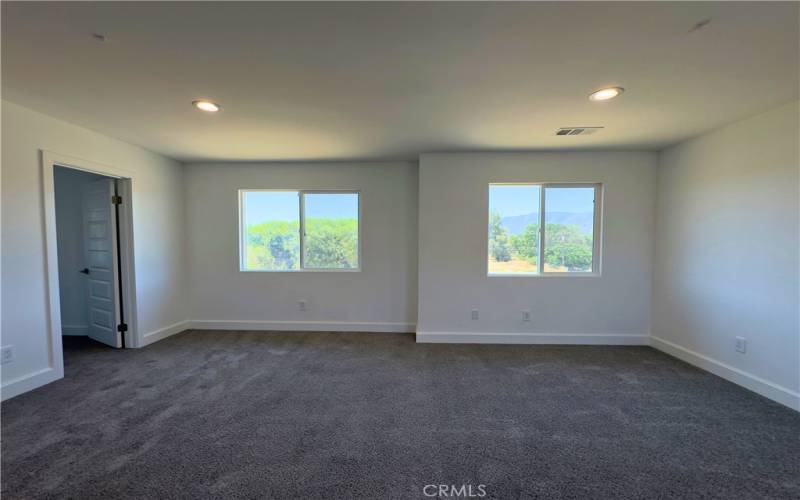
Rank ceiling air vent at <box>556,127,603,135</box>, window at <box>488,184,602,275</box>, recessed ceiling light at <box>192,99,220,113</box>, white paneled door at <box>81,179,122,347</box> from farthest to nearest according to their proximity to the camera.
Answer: window at <box>488,184,602,275</box> → white paneled door at <box>81,179,122,347</box> → ceiling air vent at <box>556,127,603,135</box> → recessed ceiling light at <box>192,99,220,113</box>

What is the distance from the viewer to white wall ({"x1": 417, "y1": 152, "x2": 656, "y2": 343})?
3732mm

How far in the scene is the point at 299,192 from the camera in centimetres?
436

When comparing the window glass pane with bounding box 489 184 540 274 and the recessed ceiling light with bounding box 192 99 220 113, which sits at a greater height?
the recessed ceiling light with bounding box 192 99 220 113

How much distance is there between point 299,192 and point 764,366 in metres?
5.23

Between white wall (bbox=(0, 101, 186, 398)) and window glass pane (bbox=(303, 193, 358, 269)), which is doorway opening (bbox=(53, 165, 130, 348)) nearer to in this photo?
white wall (bbox=(0, 101, 186, 398))

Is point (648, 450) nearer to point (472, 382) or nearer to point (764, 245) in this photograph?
point (472, 382)

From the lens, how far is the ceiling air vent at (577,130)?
9.59ft

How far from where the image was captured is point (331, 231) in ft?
14.4

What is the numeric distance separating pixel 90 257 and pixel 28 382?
184 centimetres

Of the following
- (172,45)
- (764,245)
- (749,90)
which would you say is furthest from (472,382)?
(172,45)

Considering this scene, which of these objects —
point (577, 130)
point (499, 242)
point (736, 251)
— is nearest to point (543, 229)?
point (499, 242)

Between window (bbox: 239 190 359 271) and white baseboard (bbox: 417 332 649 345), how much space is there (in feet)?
4.98

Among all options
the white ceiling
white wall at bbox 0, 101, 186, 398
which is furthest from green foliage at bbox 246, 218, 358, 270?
white wall at bbox 0, 101, 186, 398

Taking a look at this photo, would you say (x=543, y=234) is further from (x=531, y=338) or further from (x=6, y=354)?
(x=6, y=354)
